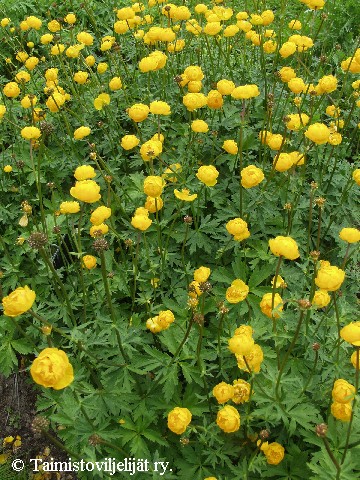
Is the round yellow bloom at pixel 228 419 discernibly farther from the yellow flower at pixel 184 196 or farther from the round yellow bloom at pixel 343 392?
the yellow flower at pixel 184 196

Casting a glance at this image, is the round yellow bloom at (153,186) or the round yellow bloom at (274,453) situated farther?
the round yellow bloom at (153,186)

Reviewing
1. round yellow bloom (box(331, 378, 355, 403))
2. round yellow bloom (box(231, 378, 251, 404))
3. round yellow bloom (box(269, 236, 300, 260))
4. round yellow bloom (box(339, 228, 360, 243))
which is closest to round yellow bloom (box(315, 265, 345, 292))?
round yellow bloom (box(269, 236, 300, 260))

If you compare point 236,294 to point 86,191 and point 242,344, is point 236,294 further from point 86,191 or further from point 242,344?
point 86,191

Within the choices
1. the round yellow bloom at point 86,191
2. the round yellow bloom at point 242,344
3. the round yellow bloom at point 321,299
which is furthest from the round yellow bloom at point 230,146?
the round yellow bloom at point 242,344

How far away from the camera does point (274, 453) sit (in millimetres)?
1695

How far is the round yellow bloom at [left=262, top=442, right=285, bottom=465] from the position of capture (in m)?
1.69

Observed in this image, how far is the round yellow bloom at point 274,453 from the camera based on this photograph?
1.69 meters

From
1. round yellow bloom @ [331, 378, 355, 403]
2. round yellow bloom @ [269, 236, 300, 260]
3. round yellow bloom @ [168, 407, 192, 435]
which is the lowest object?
round yellow bloom @ [168, 407, 192, 435]

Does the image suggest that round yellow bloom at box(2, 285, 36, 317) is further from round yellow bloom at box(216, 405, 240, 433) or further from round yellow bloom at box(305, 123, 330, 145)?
round yellow bloom at box(305, 123, 330, 145)

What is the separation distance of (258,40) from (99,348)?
2.04 meters

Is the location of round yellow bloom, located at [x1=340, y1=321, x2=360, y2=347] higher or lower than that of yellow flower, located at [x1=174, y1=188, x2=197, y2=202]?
higher

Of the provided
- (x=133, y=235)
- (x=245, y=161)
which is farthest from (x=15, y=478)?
(x=245, y=161)

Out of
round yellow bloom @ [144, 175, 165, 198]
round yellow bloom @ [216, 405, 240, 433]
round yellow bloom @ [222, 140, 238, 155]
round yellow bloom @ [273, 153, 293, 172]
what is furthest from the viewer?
round yellow bloom @ [222, 140, 238, 155]

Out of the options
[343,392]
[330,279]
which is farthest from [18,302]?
[343,392]
